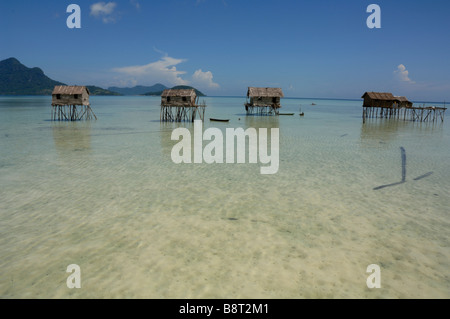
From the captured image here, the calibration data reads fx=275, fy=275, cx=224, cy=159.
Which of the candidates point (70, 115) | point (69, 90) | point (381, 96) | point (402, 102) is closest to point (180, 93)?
point (69, 90)

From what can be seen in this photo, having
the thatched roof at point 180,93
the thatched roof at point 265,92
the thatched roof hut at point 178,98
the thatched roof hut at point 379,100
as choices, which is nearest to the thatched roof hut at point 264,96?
the thatched roof at point 265,92

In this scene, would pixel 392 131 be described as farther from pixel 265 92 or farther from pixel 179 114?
pixel 179 114

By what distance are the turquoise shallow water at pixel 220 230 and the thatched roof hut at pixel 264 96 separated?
32.1 m

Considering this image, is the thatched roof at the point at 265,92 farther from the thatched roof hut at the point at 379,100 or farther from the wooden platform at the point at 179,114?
the thatched roof hut at the point at 379,100

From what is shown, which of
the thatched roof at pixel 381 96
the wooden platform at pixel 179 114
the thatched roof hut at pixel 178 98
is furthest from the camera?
the thatched roof at pixel 381 96

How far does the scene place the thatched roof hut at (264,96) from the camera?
4334 centimetres

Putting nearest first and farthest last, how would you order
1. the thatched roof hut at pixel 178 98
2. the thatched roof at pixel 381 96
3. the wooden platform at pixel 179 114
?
1. the thatched roof hut at pixel 178 98
2. the wooden platform at pixel 179 114
3. the thatched roof at pixel 381 96

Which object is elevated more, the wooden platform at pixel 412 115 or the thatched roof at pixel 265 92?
the thatched roof at pixel 265 92

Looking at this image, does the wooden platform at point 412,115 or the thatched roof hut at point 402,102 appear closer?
the wooden platform at point 412,115

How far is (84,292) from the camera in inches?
176
